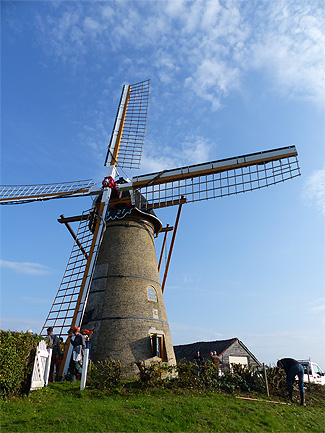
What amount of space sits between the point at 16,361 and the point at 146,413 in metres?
3.23

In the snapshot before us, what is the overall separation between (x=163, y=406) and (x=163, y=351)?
14.5 feet

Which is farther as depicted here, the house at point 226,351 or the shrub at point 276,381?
the house at point 226,351

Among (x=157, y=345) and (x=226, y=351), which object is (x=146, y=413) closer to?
(x=157, y=345)

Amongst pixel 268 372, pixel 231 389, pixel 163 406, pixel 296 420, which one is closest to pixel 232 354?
pixel 268 372

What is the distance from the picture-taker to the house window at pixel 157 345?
1188 cm

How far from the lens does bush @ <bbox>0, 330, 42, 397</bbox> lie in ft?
22.9

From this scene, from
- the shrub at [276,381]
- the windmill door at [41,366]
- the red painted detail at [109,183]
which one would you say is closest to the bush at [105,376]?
the windmill door at [41,366]

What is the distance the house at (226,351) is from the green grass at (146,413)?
1447cm

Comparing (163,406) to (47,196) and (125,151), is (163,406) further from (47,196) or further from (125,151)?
(125,151)

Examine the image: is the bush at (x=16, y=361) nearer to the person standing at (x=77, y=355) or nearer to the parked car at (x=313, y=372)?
the person standing at (x=77, y=355)

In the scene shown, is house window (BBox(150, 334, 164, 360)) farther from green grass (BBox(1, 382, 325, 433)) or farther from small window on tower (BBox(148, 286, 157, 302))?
green grass (BBox(1, 382, 325, 433))

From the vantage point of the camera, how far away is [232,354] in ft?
80.6

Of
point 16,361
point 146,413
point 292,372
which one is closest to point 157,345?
point 146,413

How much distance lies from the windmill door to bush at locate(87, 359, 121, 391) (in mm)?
1381
